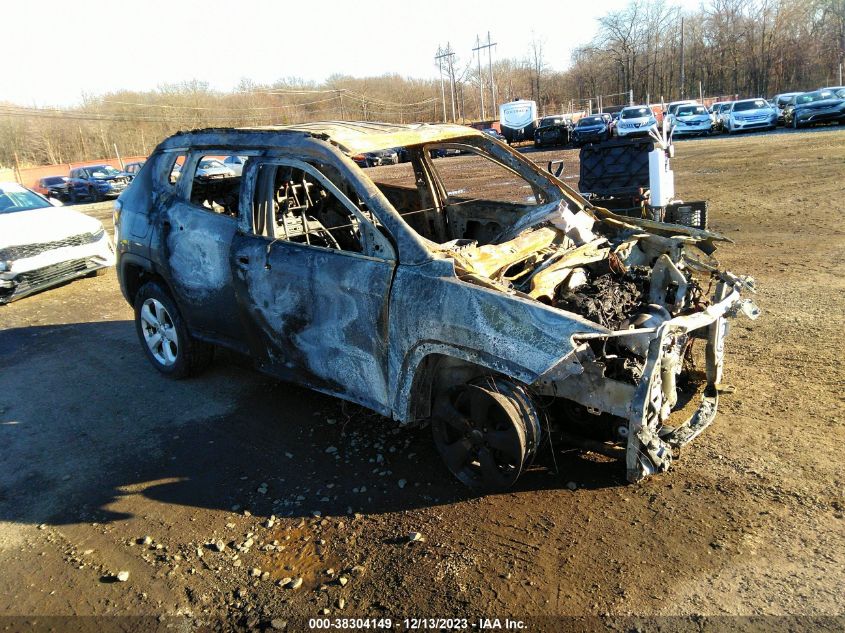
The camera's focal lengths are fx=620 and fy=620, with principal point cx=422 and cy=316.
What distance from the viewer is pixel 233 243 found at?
4555 mm

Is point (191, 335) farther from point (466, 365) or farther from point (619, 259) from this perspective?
point (619, 259)

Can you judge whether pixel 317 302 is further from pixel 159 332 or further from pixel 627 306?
pixel 159 332

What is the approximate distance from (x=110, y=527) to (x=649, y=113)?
28.9 m

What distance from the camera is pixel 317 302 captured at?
4.08m

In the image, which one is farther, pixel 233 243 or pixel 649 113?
pixel 649 113

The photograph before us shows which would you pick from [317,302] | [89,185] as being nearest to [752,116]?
[317,302]

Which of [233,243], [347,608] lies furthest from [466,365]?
[233,243]

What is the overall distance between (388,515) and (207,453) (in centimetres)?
159

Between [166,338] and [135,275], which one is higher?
[135,275]

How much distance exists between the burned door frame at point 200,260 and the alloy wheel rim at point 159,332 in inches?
15.1

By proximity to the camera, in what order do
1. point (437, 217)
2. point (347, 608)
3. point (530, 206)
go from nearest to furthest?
point (347, 608), point (530, 206), point (437, 217)

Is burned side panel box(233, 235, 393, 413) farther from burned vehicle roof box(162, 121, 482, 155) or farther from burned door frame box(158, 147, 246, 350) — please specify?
burned vehicle roof box(162, 121, 482, 155)

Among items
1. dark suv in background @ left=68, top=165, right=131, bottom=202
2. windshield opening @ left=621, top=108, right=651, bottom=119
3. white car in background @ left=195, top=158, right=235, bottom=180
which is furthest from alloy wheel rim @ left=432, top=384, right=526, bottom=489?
dark suv in background @ left=68, top=165, right=131, bottom=202

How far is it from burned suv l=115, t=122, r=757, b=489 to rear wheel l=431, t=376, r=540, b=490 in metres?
0.01
